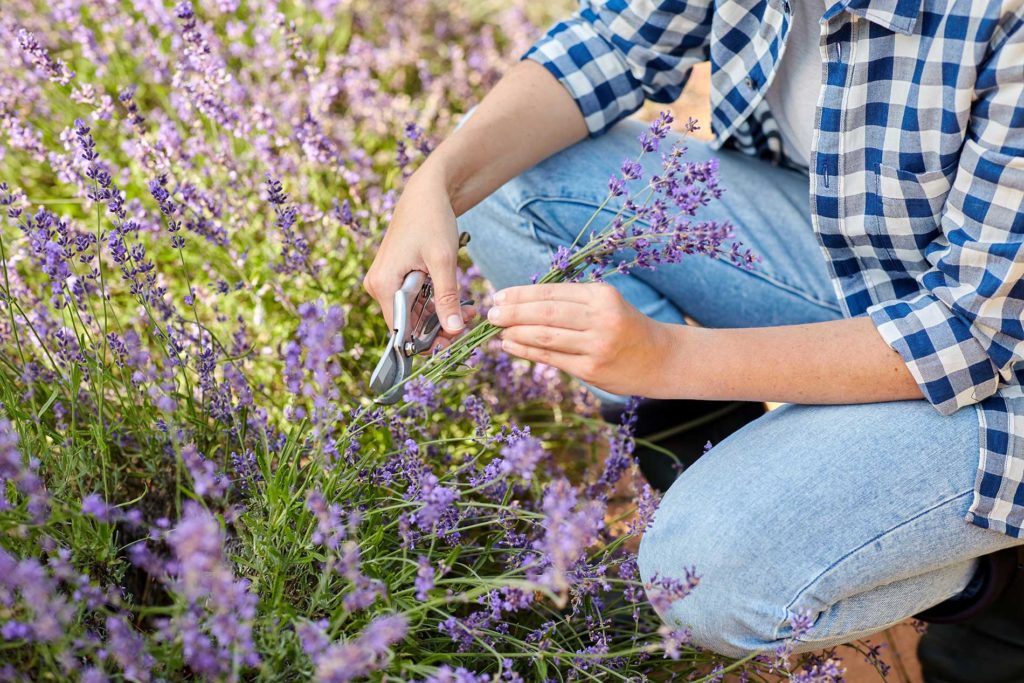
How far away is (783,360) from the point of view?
140cm

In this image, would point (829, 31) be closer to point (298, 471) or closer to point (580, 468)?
point (298, 471)

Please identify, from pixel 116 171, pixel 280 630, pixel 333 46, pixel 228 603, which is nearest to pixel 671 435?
pixel 280 630

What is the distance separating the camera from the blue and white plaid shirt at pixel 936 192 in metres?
1.26

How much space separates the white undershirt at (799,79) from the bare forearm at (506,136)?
40 cm

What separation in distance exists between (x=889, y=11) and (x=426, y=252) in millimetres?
777

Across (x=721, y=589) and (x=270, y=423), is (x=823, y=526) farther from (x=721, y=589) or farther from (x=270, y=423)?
(x=270, y=423)

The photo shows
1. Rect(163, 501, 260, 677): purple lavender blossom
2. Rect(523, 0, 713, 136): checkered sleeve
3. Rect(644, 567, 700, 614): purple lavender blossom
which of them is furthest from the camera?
Rect(523, 0, 713, 136): checkered sleeve

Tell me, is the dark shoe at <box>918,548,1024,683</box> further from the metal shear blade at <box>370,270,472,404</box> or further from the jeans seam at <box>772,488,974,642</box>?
the metal shear blade at <box>370,270,472,404</box>

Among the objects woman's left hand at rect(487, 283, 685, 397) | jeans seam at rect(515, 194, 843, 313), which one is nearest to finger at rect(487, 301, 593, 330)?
woman's left hand at rect(487, 283, 685, 397)

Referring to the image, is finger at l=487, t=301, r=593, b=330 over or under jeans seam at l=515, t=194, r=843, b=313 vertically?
over

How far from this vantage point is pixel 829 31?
4.58 feet

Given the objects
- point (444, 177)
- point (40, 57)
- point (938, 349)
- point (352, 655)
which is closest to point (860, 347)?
point (938, 349)

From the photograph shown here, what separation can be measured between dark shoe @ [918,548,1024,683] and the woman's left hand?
2.60 ft

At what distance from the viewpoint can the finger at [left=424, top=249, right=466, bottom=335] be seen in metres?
1.42
